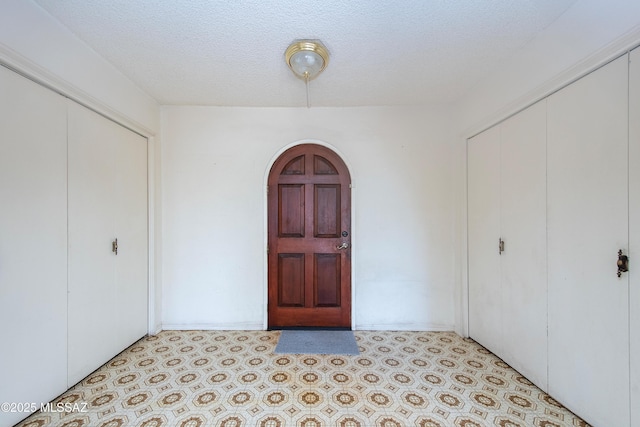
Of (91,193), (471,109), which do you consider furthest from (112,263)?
(471,109)

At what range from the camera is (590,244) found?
150 centimetres

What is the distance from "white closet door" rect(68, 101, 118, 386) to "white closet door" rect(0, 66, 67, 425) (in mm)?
75

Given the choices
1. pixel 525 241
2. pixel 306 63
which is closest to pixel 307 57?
pixel 306 63

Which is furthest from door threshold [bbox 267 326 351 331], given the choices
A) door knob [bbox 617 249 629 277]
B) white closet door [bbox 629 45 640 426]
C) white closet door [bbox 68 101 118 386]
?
door knob [bbox 617 249 629 277]

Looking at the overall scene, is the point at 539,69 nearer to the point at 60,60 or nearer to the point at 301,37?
the point at 301,37

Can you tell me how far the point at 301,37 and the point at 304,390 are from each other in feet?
8.15

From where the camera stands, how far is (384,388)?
1.87 m

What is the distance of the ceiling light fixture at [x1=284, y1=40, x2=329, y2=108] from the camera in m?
1.83

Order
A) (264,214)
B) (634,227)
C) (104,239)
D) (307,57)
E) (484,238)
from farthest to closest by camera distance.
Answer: (264,214) < (484,238) < (104,239) < (307,57) < (634,227)

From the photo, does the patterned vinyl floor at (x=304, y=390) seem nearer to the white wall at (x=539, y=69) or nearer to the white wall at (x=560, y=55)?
the white wall at (x=539, y=69)

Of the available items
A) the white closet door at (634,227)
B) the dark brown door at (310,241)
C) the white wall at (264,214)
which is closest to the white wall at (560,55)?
the white closet door at (634,227)

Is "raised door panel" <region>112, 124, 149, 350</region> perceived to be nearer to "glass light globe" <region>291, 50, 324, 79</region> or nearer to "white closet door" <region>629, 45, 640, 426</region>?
"glass light globe" <region>291, 50, 324, 79</region>

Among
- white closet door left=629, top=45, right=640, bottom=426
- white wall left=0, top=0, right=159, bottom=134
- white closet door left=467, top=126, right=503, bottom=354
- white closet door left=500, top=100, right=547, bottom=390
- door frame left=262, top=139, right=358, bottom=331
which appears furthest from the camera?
door frame left=262, top=139, right=358, bottom=331

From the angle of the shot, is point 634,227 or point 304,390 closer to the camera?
point 634,227
